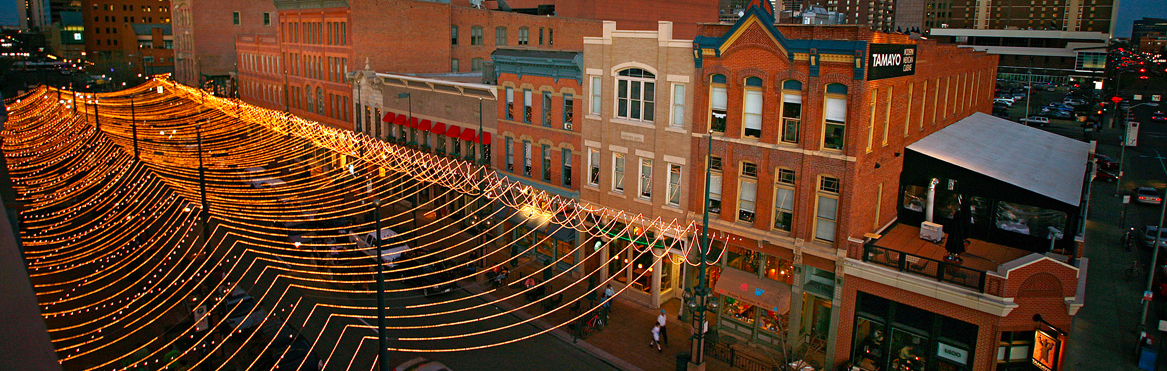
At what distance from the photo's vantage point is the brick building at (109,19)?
154125 mm

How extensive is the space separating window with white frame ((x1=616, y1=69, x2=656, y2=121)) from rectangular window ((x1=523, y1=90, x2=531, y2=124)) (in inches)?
255

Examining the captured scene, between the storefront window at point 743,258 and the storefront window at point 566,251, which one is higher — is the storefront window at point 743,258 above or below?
above

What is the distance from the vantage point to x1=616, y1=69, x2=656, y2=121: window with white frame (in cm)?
2793

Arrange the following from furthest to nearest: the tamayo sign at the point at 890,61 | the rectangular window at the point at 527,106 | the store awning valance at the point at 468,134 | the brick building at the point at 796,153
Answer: the store awning valance at the point at 468,134, the rectangular window at the point at 527,106, the brick building at the point at 796,153, the tamayo sign at the point at 890,61

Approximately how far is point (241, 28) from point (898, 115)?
279 ft

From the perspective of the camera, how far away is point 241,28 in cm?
8862

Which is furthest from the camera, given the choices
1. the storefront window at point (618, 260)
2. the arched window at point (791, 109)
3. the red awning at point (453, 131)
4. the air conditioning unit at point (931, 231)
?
the red awning at point (453, 131)

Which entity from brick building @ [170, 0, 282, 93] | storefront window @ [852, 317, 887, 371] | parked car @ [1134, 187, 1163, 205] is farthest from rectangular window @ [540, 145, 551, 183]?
brick building @ [170, 0, 282, 93]

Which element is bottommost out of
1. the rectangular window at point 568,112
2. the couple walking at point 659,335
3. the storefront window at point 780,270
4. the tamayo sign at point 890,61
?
the couple walking at point 659,335

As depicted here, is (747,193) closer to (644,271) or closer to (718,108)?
(718,108)


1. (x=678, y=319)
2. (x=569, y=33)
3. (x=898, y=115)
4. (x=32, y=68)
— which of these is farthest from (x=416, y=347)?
(x=32, y=68)

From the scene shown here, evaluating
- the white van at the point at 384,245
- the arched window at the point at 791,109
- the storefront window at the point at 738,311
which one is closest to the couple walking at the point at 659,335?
the storefront window at the point at 738,311

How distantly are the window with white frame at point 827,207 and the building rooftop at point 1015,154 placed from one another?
511 cm

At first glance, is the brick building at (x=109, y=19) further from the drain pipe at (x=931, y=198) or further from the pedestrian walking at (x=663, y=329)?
the drain pipe at (x=931, y=198)
